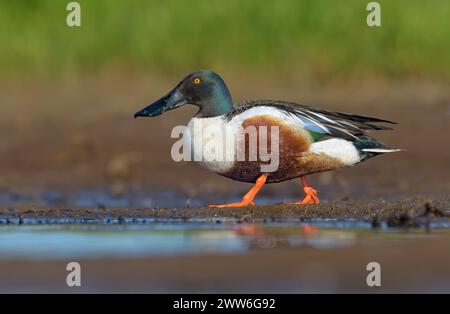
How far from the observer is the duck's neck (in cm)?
866

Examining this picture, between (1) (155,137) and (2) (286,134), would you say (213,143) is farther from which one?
(1) (155,137)

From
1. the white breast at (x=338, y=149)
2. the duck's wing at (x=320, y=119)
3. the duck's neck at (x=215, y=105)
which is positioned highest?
the duck's neck at (x=215, y=105)

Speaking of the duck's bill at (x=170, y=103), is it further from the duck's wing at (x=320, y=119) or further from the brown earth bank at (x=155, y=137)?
the brown earth bank at (x=155, y=137)

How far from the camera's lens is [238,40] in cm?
1327

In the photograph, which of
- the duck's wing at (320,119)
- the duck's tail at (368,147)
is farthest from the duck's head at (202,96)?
the duck's tail at (368,147)

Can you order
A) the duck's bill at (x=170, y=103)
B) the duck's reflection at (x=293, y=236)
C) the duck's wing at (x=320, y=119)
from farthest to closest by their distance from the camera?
the duck's bill at (x=170, y=103)
the duck's wing at (x=320, y=119)
the duck's reflection at (x=293, y=236)

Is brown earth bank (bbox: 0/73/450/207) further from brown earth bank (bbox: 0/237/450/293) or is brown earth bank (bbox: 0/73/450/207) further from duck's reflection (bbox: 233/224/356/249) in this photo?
brown earth bank (bbox: 0/237/450/293)

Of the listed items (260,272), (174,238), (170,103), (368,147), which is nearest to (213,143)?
(170,103)

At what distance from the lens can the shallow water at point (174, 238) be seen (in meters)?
6.78

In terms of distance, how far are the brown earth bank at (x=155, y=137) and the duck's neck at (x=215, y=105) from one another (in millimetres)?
1963

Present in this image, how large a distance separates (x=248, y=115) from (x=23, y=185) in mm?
3683

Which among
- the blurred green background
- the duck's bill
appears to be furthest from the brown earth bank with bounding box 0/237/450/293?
the blurred green background

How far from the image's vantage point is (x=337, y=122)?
341 inches

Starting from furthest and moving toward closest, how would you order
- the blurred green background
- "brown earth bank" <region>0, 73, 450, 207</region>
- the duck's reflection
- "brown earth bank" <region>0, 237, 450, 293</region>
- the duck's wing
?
the blurred green background < "brown earth bank" <region>0, 73, 450, 207</region> < the duck's wing < the duck's reflection < "brown earth bank" <region>0, 237, 450, 293</region>
